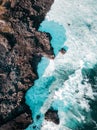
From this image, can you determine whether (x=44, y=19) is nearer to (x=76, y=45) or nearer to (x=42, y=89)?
(x=76, y=45)

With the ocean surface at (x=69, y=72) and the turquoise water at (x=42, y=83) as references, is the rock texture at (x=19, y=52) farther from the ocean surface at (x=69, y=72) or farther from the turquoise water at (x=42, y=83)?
the ocean surface at (x=69, y=72)

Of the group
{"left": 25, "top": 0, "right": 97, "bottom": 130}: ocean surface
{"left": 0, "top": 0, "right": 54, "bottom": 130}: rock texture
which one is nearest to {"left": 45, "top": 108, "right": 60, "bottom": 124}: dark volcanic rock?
{"left": 25, "top": 0, "right": 97, "bottom": 130}: ocean surface

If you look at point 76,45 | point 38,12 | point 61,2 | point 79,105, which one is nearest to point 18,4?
point 38,12

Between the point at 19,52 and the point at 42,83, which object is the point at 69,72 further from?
the point at 19,52

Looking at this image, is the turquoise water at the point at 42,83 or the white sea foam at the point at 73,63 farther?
the white sea foam at the point at 73,63

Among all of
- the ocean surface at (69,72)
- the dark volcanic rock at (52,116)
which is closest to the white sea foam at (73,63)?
the ocean surface at (69,72)

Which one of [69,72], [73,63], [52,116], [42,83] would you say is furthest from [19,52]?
[52,116]
